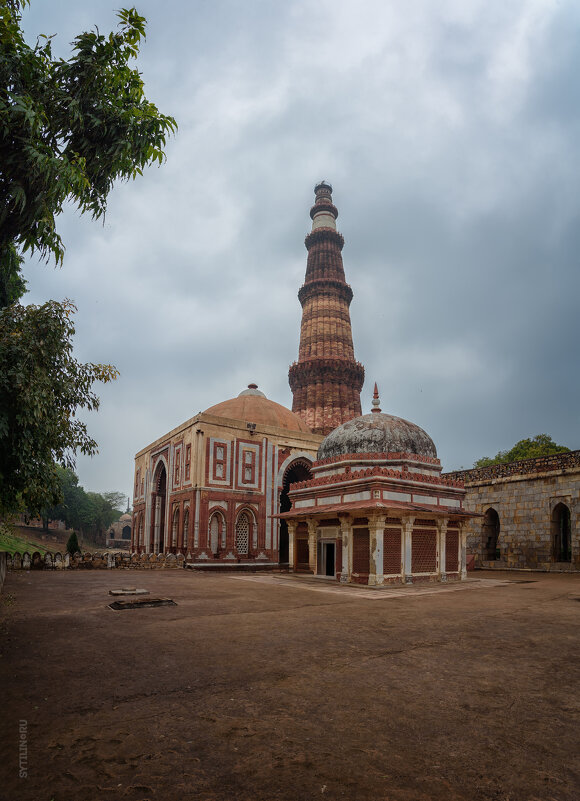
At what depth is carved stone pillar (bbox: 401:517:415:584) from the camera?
56.7ft

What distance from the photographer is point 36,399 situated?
646 cm

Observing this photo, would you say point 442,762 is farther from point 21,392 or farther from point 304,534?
point 304,534

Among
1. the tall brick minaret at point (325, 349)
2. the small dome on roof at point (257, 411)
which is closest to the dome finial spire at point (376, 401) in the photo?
the small dome on roof at point (257, 411)

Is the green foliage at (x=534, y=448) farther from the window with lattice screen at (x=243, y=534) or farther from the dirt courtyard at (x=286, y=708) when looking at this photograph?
the dirt courtyard at (x=286, y=708)

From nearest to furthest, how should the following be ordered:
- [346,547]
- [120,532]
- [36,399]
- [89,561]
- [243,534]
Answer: [36,399], [346,547], [89,561], [243,534], [120,532]

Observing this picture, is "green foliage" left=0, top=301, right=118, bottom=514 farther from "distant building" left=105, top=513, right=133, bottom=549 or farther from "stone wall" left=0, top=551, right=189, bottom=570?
"distant building" left=105, top=513, right=133, bottom=549

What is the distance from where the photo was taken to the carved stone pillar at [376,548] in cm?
1631

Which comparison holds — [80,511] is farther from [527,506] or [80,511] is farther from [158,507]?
[527,506]

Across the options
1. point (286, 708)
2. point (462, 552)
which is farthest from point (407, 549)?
point (286, 708)

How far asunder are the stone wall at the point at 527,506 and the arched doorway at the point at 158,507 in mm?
18239

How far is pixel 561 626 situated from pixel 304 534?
42.8ft

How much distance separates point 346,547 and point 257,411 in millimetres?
15328

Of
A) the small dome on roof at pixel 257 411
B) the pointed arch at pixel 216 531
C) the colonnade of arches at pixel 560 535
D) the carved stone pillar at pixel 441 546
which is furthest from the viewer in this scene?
the small dome on roof at pixel 257 411

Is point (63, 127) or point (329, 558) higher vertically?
point (63, 127)
